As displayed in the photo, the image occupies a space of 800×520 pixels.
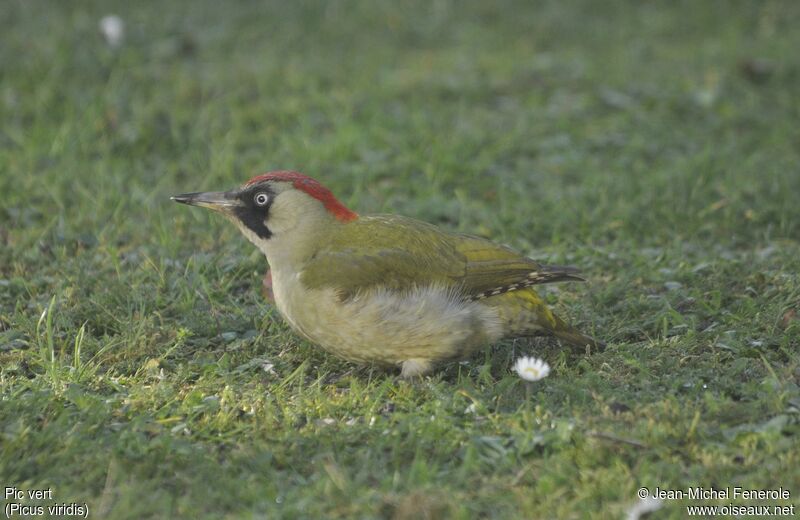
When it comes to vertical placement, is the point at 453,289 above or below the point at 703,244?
above

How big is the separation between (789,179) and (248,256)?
3107 millimetres

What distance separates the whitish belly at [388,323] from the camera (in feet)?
14.3

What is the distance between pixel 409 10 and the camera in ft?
30.3

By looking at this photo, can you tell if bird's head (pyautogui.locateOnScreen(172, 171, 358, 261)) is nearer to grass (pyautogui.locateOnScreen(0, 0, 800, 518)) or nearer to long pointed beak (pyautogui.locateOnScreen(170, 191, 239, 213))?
long pointed beak (pyautogui.locateOnScreen(170, 191, 239, 213))

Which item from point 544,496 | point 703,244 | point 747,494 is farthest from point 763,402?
point 703,244

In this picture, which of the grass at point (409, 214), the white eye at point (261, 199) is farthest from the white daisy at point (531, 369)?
the white eye at point (261, 199)

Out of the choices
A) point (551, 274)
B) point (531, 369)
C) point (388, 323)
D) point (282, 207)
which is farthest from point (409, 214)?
point (531, 369)

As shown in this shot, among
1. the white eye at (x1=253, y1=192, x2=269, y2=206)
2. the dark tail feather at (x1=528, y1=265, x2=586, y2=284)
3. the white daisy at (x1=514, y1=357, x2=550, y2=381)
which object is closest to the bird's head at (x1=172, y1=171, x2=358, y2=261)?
the white eye at (x1=253, y1=192, x2=269, y2=206)

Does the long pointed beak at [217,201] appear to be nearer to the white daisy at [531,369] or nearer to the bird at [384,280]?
the bird at [384,280]

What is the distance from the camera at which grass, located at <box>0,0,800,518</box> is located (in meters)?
3.65

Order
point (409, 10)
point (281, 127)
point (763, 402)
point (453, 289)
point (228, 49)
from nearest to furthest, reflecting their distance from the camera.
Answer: point (763, 402)
point (453, 289)
point (281, 127)
point (228, 49)
point (409, 10)

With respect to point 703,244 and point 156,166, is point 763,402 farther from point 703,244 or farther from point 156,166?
point 156,166

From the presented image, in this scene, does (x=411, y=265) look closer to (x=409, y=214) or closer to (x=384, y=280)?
(x=384, y=280)

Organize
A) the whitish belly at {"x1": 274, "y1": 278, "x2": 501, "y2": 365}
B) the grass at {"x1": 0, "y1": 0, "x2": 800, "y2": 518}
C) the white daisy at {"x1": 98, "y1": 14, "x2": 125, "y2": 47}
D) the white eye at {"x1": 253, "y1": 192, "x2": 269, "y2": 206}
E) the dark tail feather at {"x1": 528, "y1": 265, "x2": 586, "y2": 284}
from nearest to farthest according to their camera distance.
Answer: the grass at {"x1": 0, "y1": 0, "x2": 800, "y2": 518} < the whitish belly at {"x1": 274, "y1": 278, "x2": 501, "y2": 365} < the dark tail feather at {"x1": 528, "y1": 265, "x2": 586, "y2": 284} < the white eye at {"x1": 253, "y1": 192, "x2": 269, "y2": 206} < the white daisy at {"x1": 98, "y1": 14, "x2": 125, "y2": 47}
